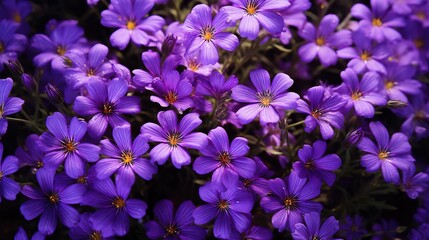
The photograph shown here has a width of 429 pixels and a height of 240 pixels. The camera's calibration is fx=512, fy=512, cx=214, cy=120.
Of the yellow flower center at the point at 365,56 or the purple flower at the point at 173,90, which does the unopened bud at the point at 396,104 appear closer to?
the yellow flower center at the point at 365,56

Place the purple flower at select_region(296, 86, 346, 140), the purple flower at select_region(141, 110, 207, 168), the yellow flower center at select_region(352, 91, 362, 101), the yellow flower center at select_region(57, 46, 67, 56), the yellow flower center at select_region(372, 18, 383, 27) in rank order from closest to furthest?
the purple flower at select_region(141, 110, 207, 168) → the purple flower at select_region(296, 86, 346, 140) → the yellow flower center at select_region(352, 91, 362, 101) → the yellow flower center at select_region(57, 46, 67, 56) → the yellow flower center at select_region(372, 18, 383, 27)

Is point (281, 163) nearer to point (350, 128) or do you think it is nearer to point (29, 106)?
point (350, 128)

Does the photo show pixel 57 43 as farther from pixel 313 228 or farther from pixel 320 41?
pixel 313 228

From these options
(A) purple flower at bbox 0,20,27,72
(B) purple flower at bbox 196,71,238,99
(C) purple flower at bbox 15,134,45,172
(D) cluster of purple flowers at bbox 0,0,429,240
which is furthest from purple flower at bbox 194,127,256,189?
(A) purple flower at bbox 0,20,27,72

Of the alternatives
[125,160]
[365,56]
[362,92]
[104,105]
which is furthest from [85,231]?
[365,56]

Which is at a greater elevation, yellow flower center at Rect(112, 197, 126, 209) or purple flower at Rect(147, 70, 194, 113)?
purple flower at Rect(147, 70, 194, 113)

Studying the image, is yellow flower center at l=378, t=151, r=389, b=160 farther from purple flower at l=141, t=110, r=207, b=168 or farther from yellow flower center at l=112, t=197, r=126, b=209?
yellow flower center at l=112, t=197, r=126, b=209
